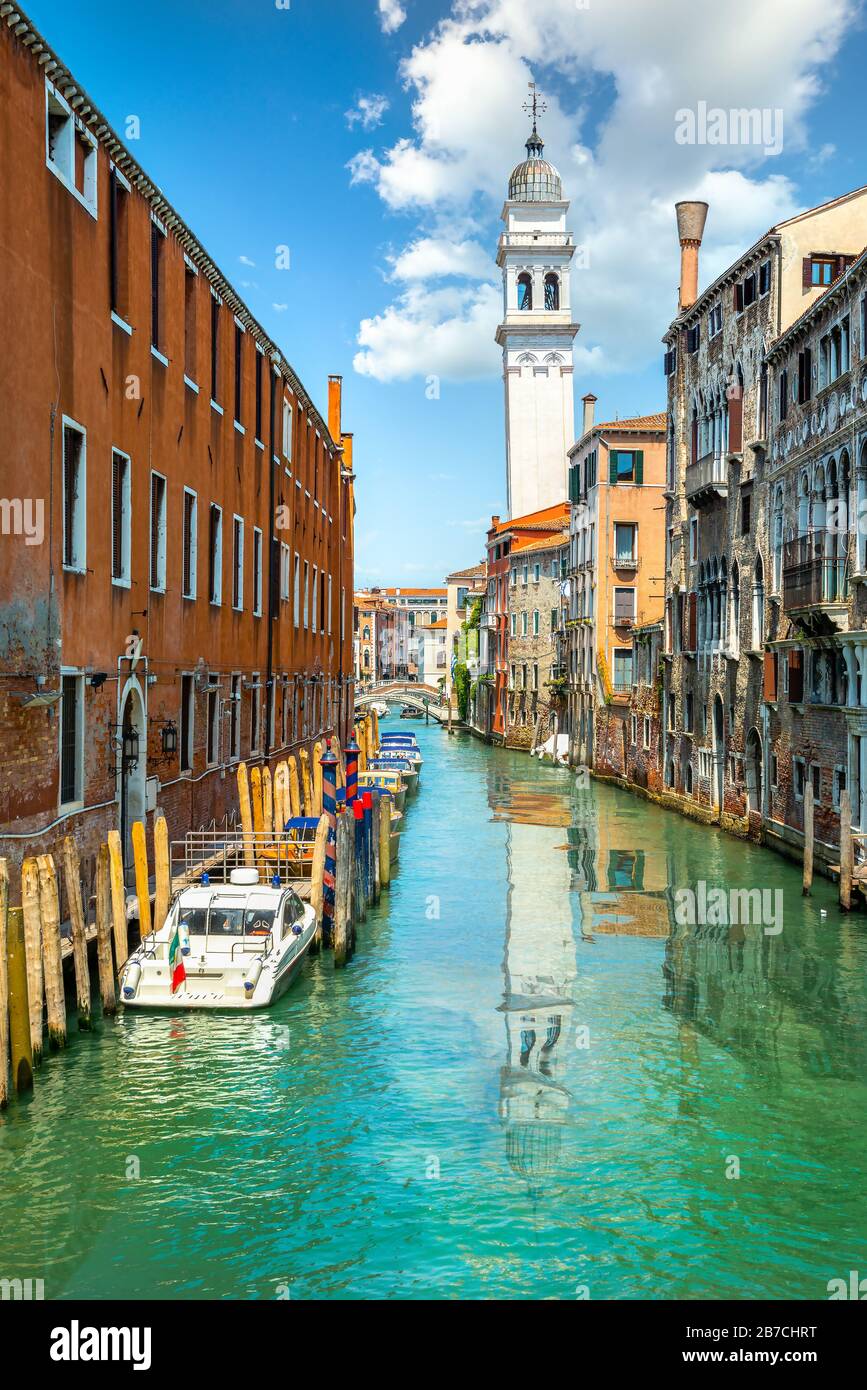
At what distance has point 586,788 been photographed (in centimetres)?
4209

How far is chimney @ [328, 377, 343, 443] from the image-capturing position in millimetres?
42031

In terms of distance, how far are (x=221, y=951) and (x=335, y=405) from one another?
101 ft

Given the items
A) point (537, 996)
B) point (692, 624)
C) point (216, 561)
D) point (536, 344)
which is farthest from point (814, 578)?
point (536, 344)

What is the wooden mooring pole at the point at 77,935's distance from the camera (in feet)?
39.9

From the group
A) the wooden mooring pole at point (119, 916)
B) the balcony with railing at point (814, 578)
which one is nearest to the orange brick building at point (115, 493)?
the wooden mooring pole at point (119, 916)

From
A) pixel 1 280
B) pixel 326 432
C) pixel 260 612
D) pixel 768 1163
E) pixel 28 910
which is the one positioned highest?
pixel 326 432

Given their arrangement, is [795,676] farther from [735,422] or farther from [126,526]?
[126,526]

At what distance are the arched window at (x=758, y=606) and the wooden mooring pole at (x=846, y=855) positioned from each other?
8753mm

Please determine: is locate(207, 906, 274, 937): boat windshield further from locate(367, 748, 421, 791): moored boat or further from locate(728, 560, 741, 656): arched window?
locate(367, 748, 421, 791): moored boat

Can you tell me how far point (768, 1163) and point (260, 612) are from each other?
1741 cm

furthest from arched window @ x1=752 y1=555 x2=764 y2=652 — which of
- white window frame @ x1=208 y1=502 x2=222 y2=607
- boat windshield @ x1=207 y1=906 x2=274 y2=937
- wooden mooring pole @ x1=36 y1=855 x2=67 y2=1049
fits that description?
wooden mooring pole @ x1=36 y1=855 x2=67 y2=1049

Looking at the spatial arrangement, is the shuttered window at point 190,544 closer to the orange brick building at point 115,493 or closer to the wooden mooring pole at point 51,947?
the orange brick building at point 115,493
